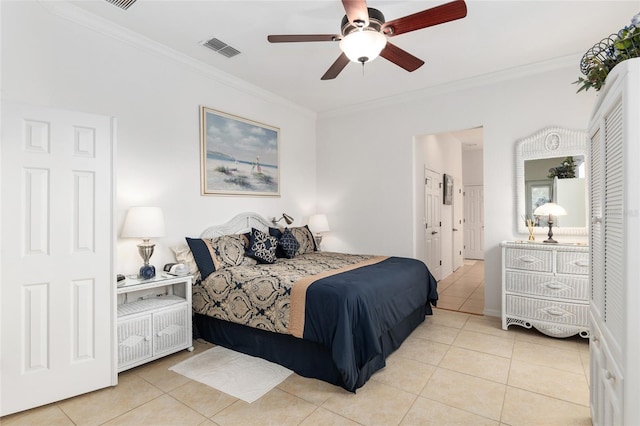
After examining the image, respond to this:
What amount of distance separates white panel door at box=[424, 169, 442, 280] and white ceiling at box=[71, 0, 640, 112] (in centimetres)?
173

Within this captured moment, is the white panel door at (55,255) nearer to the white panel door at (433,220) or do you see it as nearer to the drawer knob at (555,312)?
the drawer knob at (555,312)

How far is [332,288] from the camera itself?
251cm

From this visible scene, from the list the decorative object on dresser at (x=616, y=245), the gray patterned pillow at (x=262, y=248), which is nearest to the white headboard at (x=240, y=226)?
the gray patterned pillow at (x=262, y=248)

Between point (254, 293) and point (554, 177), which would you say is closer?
point (254, 293)

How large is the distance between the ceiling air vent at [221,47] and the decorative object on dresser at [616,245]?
3124 millimetres

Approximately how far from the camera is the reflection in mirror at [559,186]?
349 cm

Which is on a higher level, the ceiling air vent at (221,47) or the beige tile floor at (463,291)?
the ceiling air vent at (221,47)

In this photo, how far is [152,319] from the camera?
9.10ft

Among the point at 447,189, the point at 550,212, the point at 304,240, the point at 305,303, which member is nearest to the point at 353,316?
the point at 305,303

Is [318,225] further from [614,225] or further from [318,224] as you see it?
[614,225]

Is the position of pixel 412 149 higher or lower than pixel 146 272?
higher

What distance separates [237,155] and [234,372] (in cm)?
260

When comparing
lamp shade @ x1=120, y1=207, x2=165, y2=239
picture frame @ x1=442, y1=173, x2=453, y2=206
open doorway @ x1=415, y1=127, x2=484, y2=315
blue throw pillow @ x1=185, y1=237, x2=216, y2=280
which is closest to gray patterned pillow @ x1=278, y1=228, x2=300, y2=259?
blue throw pillow @ x1=185, y1=237, x2=216, y2=280

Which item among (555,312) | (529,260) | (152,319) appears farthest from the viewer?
(529,260)
